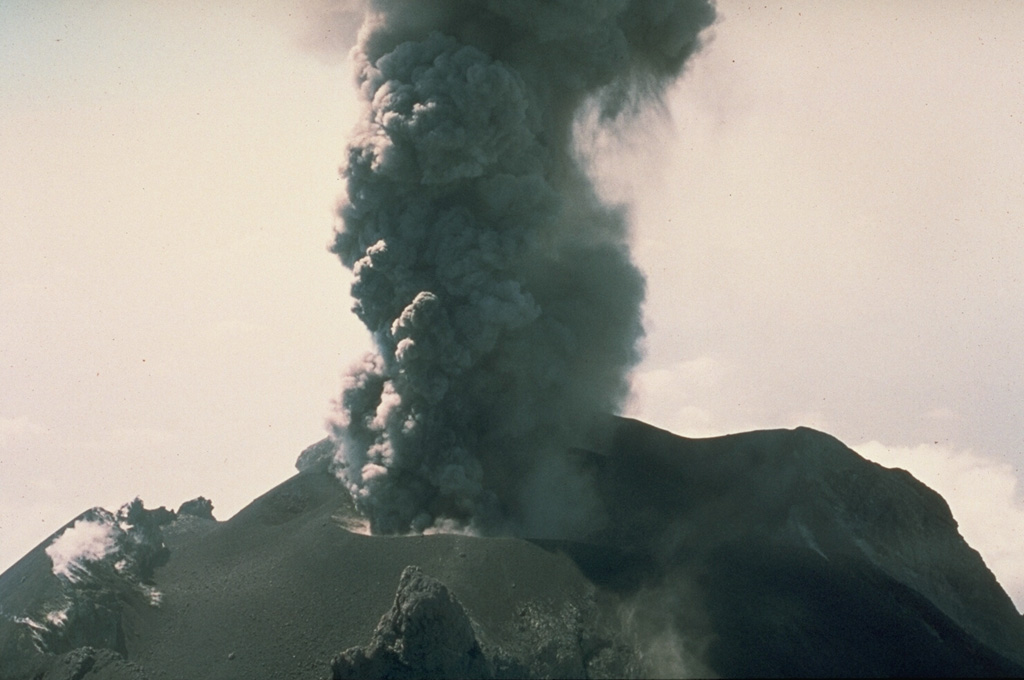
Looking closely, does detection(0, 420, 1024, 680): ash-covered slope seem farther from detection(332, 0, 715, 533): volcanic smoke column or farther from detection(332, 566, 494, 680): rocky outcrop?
detection(332, 0, 715, 533): volcanic smoke column

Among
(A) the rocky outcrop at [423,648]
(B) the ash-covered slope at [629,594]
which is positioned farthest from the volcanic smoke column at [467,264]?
(A) the rocky outcrop at [423,648]

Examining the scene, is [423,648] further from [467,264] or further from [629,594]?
[467,264]

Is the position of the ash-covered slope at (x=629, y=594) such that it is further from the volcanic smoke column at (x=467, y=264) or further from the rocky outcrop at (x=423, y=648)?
the volcanic smoke column at (x=467, y=264)

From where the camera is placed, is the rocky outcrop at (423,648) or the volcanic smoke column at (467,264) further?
the volcanic smoke column at (467,264)

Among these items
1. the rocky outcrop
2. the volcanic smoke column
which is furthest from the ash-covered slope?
the volcanic smoke column

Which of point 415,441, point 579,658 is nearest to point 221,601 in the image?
point 415,441

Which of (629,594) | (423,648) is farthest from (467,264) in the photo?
(423,648)
